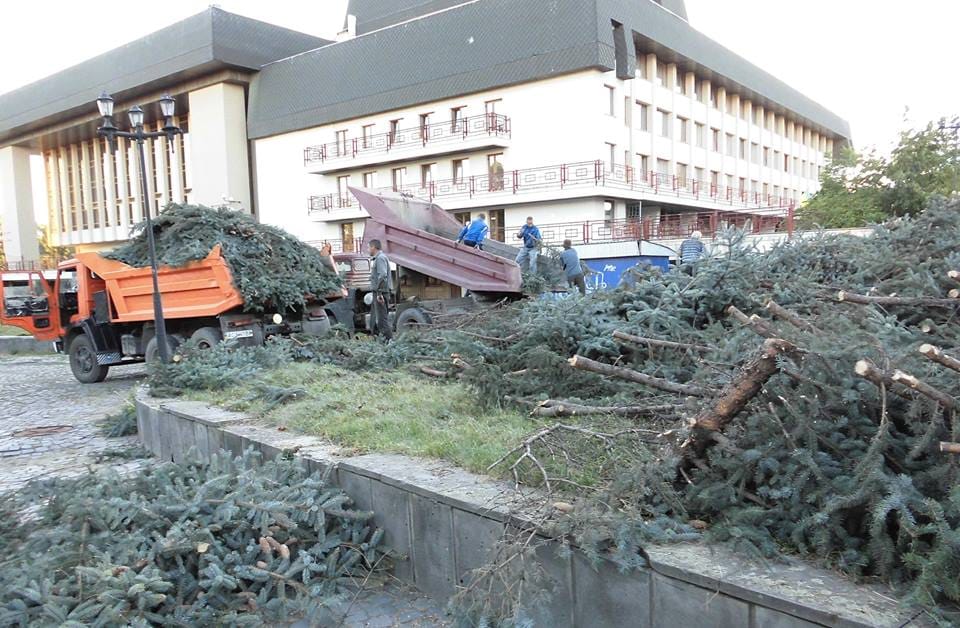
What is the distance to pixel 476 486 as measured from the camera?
3420 millimetres

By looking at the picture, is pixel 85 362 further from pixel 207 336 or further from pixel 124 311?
pixel 207 336

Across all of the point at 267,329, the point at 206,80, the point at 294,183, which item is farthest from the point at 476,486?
the point at 206,80

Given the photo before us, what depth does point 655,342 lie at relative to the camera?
4.70 m

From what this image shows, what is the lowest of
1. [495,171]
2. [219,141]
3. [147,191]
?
[147,191]

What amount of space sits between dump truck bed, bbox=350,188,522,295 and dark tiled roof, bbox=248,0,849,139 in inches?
779

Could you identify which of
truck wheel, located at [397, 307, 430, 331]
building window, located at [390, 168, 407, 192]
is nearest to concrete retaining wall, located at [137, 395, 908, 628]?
truck wheel, located at [397, 307, 430, 331]

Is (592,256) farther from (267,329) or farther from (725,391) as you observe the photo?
(725,391)

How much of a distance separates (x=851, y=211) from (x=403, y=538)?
1320 inches

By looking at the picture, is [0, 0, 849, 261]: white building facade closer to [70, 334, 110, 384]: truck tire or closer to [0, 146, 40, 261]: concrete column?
[0, 146, 40, 261]: concrete column

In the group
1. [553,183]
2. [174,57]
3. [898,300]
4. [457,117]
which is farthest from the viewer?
[174,57]

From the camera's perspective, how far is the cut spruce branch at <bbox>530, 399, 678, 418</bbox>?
3.87 meters

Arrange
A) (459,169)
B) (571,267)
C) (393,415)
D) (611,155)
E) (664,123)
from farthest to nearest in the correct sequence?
(664,123) → (459,169) → (611,155) → (571,267) → (393,415)

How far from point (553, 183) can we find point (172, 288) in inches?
935

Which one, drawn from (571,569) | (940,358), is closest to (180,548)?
(571,569)
